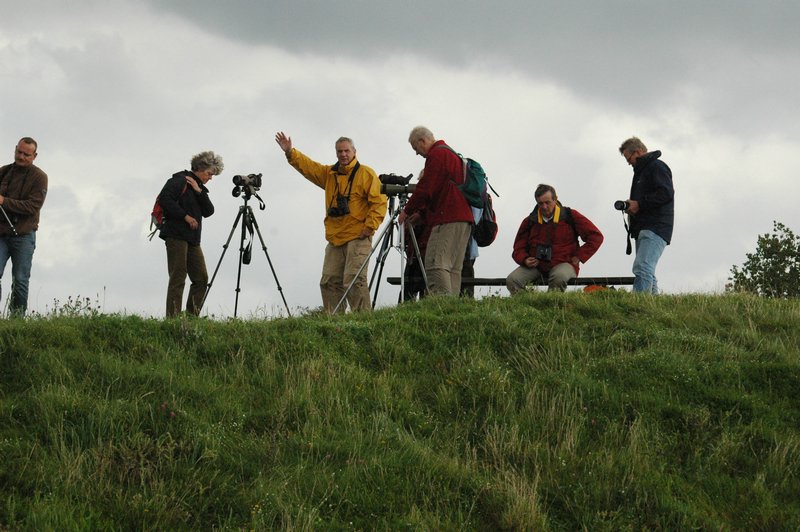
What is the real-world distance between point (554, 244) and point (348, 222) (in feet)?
9.20

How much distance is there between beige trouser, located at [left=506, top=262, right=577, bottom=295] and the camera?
519 inches

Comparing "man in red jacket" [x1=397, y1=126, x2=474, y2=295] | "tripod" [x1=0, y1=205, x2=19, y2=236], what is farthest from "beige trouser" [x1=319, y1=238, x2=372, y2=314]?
"tripod" [x1=0, y1=205, x2=19, y2=236]

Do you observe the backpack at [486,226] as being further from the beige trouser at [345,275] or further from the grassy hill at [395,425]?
the grassy hill at [395,425]

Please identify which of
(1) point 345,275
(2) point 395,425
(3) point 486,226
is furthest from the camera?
(3) point 486,226

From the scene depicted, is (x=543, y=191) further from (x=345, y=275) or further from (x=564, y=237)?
(x=345, y=275)

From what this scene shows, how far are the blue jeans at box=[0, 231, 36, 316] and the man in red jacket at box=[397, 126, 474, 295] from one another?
457cm

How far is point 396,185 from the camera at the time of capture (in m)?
12.9

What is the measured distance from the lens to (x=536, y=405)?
8.40 m

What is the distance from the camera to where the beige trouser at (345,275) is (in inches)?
507

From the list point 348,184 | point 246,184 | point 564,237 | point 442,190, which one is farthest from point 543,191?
point 246,184

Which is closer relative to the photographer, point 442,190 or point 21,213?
point 21,213

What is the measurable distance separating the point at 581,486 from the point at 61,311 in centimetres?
597

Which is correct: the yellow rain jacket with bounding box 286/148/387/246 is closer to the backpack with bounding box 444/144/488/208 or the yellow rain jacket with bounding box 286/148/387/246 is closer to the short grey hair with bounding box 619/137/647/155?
the backpack with bounding box 444/144/488/208

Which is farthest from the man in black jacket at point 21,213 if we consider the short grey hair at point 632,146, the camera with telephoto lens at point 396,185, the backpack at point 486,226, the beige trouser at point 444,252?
the short grey hair at point 632,146
